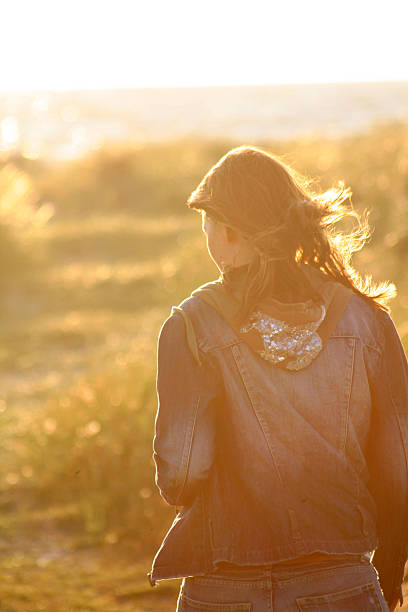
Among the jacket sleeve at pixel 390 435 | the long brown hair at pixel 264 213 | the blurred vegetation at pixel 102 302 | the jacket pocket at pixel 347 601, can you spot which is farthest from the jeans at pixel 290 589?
the blurred vegetation at pixel 102 302

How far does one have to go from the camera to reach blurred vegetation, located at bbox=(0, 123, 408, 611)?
18.0 feet

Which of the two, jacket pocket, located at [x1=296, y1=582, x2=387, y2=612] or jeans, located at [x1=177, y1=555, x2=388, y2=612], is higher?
jeans, located at [x1=177, y1=555, x2=388, y2=612]

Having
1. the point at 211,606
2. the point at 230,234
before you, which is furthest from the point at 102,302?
the point at 211,606

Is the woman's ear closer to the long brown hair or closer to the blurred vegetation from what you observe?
the long brown hair

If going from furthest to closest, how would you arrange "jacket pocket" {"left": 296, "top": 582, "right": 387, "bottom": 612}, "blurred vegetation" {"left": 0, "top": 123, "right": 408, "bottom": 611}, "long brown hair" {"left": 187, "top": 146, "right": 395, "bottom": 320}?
"blurred vegetation" {"left": 0, "top": 123, "right": 408, "bottom": 611} → "long brown hair" {"left": 187, "top": 146, "right": 395, "bottom": 320} → "jacket pocket" {"left": 296, "top": 582, "right": 387, "bottom": 612}

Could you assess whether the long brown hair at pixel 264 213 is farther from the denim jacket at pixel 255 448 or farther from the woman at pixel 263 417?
the denim jacket at pixel 255 448

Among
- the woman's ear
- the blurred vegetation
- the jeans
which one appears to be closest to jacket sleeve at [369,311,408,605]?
the jeans

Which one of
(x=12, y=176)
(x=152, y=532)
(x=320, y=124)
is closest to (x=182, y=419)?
(x=152, y=532)

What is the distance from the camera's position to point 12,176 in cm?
1562

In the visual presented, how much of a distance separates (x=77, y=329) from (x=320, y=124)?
4941 cm

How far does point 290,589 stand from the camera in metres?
1.88

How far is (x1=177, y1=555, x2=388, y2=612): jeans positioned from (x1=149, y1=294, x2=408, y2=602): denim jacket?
35 millimetres

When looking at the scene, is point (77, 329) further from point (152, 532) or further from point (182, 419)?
point (182, 419)

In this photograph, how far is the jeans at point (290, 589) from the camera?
6.10 feet
